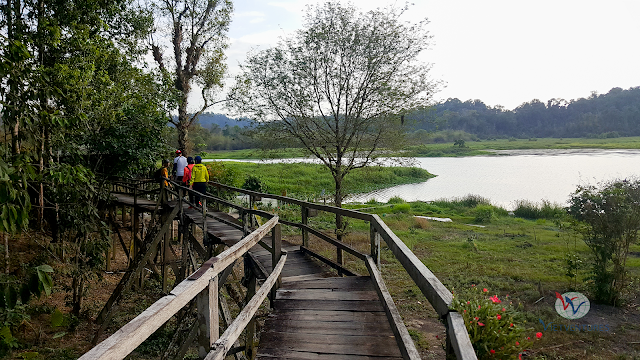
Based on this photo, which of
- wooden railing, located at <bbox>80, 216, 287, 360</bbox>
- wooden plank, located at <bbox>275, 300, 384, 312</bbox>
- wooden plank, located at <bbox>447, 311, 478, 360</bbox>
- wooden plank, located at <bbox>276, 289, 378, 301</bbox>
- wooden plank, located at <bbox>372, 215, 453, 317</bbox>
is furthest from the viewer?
wooden plank, located at <bbox>276, 289, 378, 301</bbox>

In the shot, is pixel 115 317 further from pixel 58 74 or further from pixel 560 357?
pixel 560 357

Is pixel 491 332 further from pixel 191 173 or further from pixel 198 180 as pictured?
pixel 191 173

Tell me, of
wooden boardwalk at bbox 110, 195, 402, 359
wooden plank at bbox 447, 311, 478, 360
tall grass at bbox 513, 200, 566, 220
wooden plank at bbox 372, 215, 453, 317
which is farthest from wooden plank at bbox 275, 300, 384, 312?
tall grass at bbox 513, 200, 566, 220

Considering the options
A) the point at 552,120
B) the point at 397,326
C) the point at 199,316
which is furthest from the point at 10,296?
the point at 552,120

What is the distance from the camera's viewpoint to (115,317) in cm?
1083

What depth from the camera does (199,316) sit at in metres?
2.53

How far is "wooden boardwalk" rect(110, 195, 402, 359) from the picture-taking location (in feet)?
11.2

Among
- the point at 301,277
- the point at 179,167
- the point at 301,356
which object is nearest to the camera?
the point at 301,356

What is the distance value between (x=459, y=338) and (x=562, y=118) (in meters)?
137

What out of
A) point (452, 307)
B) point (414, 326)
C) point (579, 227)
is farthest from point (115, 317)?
point (579, 227)

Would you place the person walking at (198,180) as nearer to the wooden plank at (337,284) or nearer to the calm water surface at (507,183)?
the wooden plank at (337,284)

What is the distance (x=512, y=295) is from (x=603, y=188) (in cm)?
372

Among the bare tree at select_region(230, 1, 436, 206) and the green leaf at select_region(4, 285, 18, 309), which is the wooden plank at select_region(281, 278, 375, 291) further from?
the bare tree at select_region(230, 1, 436, 206)

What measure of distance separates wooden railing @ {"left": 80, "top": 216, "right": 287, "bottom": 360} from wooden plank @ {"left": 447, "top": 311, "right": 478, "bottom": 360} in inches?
50.3
